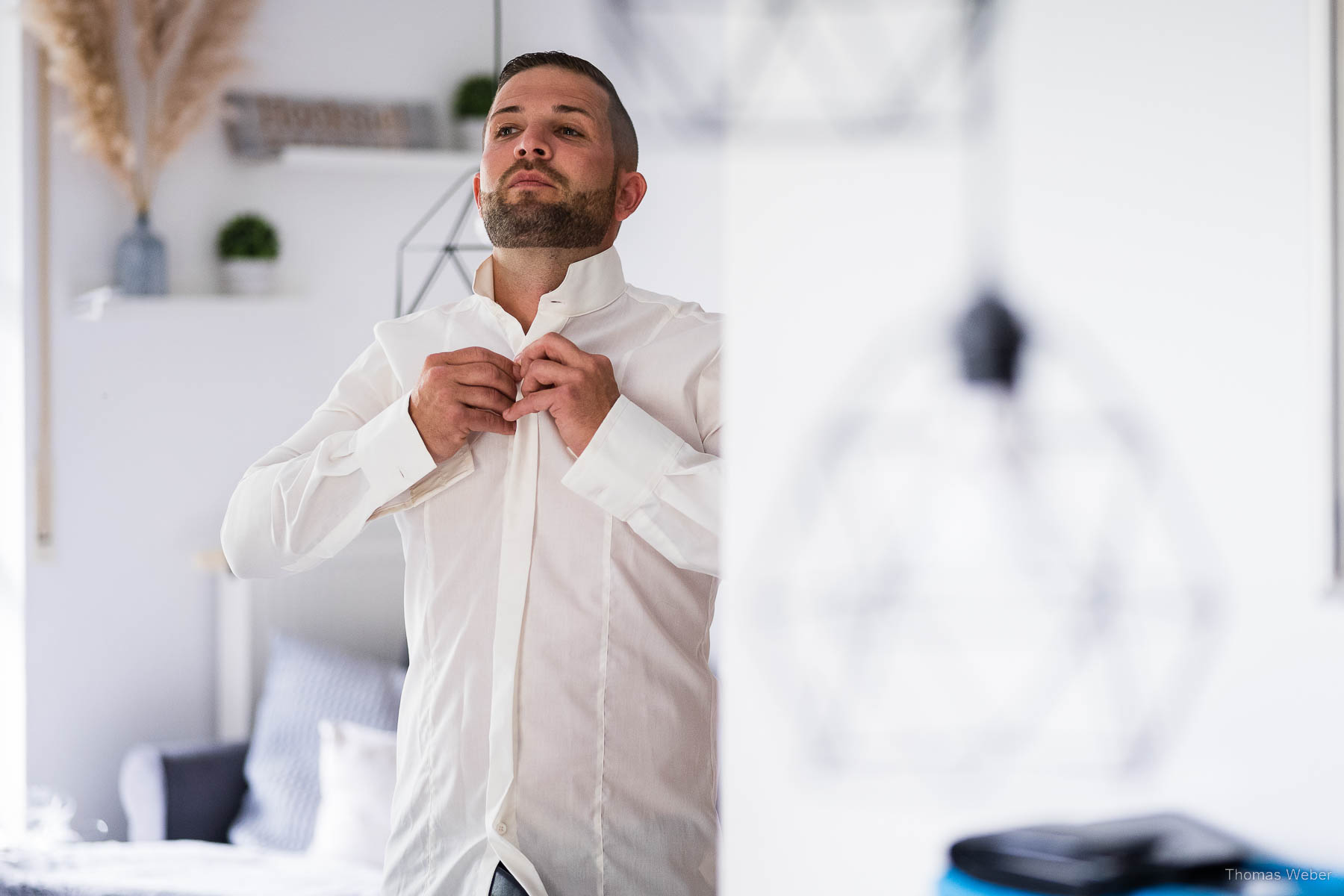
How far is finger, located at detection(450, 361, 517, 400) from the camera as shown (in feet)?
3.12

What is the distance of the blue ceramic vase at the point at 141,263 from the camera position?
2.62 meters

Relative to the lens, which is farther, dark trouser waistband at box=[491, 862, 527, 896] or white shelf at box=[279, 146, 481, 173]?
white shelf at box=[279, 146, 481, 173]

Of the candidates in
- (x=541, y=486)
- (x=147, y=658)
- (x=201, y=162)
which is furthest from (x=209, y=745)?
(x=541, y=486)

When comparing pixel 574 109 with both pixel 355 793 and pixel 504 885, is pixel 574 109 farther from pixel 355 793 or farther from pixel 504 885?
pixel 355 793

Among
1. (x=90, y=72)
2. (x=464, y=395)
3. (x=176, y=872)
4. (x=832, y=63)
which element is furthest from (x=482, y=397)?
(x=90, y=72)

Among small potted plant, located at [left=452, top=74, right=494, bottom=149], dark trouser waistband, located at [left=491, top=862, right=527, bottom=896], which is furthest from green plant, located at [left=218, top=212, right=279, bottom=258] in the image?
dark trouser waistband, located at [left=491, top=862, right=527, bottom=896]

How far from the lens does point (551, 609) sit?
106cm

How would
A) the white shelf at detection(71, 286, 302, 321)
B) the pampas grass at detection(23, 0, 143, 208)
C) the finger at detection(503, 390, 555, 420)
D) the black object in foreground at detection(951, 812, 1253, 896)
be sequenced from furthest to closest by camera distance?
the white shelf at detection(71, 286, 302, 321) < the pampas grass at detection(23, 0, 143, 208) < the finger at detection(503, 390, 555, 420) < the black object in foreground at detection(951, 812, 1253, 896)

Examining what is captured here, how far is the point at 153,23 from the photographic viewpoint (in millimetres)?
2584

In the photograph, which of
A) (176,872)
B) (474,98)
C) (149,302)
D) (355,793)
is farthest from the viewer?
(474,98)

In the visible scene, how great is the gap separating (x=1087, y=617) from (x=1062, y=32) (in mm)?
181

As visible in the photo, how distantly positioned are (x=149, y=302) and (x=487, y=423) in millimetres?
1945

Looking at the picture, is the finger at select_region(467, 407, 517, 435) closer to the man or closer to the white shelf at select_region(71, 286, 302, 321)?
the man

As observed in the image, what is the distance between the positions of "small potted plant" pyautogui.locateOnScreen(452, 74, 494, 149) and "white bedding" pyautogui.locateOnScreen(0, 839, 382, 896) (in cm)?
162
